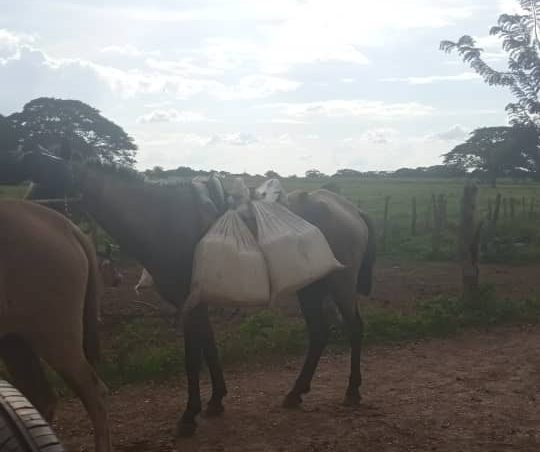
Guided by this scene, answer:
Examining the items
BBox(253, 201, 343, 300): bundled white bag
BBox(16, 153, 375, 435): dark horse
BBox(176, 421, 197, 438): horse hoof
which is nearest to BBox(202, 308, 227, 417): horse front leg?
BBox(16, 153, 375, 435): dark horse

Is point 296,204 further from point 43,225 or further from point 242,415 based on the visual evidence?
point 43,225

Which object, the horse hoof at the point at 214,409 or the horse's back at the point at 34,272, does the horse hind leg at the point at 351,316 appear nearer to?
the horse hoof at the point at 214,409

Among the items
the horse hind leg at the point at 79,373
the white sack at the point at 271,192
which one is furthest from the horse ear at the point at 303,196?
the horse hind leg at the point at 79,373

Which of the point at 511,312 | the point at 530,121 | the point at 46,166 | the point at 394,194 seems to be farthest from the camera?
the point at 394,194

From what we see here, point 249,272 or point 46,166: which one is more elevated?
point 46,166

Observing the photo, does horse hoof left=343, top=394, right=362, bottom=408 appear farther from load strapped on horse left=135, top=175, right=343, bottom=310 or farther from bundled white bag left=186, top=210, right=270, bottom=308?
bundled white bag left=186, top=210, right=270, bottom=308

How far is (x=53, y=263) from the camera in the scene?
358 centimetres

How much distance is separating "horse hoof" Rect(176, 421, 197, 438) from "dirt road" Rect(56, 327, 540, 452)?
6 centimetres

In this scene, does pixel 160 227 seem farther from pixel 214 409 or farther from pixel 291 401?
pixel 291 401

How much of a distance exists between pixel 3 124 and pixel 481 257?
35.8 feet

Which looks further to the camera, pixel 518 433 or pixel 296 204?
pixel 296 204

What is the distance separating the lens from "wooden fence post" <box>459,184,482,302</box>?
29.7ft

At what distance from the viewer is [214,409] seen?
204 inches

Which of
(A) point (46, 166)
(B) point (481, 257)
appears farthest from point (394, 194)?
(A) point (46, 166)
